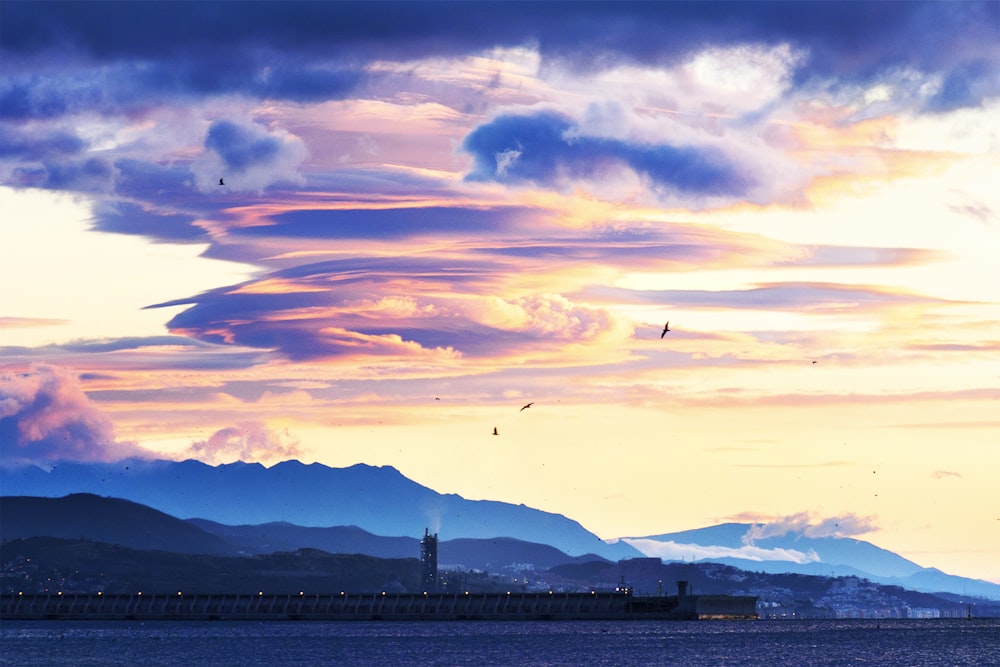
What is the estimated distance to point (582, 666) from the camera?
19850 centimetres

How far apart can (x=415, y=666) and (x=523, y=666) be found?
13341 millimetres

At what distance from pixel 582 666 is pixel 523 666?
7.32 m

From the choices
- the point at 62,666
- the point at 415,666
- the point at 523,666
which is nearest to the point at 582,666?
the point at 523,666

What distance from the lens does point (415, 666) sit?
198 meters

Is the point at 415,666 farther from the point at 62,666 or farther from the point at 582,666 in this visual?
the point at 62,666

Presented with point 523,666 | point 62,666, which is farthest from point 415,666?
point 62,666

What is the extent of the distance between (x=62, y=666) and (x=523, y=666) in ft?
189

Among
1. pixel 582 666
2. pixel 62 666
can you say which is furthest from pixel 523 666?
pixel 62 666

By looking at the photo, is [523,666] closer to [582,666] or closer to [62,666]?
[582,666]

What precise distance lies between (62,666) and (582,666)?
64.8m

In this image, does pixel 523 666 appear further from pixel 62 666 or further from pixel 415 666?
pixel 62 666

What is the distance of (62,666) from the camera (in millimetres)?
199750

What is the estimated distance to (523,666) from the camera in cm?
19812
